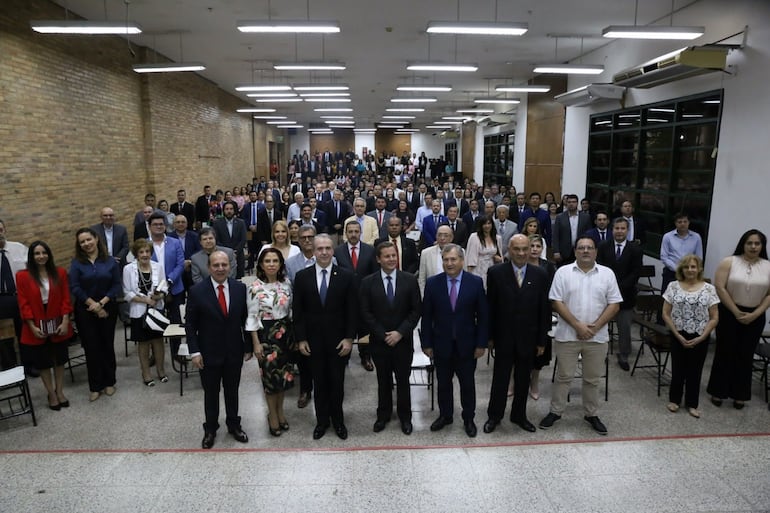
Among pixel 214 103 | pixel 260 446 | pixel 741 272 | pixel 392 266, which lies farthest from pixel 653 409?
pixel 214 103

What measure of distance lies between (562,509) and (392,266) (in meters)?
2.15

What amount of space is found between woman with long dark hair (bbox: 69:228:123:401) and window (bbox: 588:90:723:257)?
320 inches

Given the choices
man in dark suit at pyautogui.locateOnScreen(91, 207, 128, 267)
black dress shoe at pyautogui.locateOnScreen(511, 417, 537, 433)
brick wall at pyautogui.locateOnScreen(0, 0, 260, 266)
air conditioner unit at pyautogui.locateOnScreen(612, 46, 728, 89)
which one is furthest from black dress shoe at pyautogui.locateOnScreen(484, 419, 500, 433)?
brick wall at pyautogui.locateOnScreen(0, 0, 260, 266)

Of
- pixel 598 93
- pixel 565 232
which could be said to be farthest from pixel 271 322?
pixel 598 93

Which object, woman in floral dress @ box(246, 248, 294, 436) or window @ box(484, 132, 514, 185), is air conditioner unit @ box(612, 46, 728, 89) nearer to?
woman in floral dress @ box(246, 248, 294, 436)

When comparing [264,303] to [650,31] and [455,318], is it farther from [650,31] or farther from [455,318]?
[650,31]

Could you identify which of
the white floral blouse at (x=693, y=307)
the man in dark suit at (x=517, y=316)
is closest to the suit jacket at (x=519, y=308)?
the man in dark suit at (x=517, y=316)

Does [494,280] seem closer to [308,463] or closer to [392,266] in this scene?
[392,266]

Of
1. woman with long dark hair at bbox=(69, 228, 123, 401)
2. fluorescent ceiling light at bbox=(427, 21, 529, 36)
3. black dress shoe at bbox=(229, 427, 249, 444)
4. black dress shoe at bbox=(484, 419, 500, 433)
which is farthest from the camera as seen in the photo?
fluorescent ceiling light at bbox=(427, 21, 529, 36)

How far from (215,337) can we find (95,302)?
6.18 ft

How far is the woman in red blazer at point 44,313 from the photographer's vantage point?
16.4ft

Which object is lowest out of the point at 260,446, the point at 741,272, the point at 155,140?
the point at 260,446

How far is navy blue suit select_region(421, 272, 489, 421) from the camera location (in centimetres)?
436

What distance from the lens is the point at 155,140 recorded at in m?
12.1
